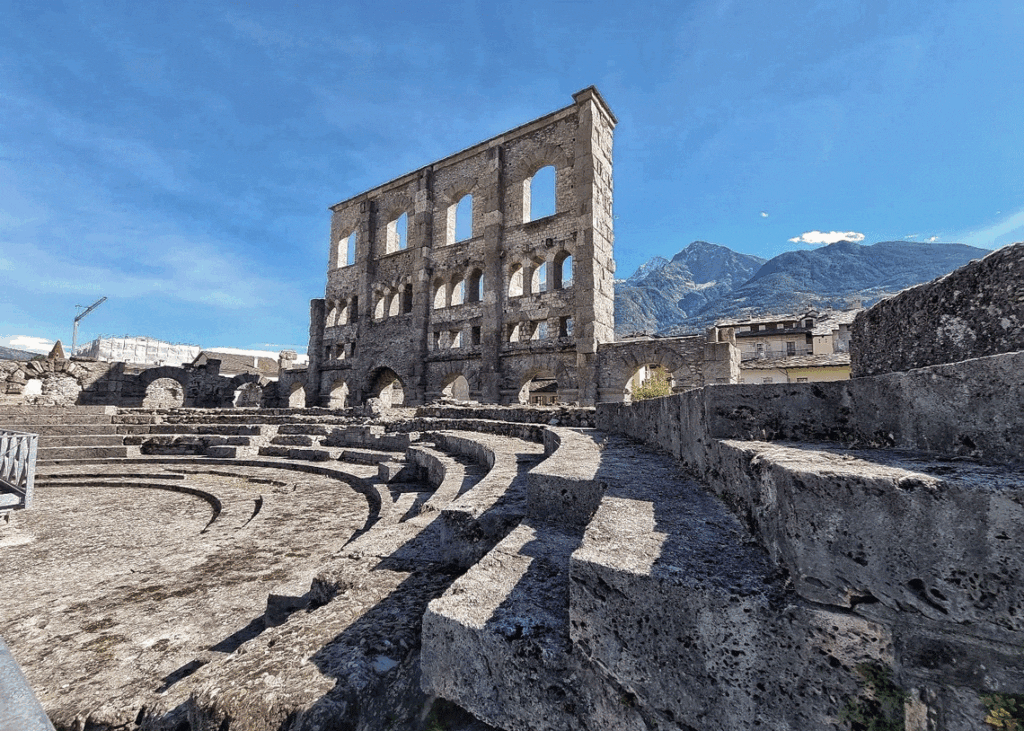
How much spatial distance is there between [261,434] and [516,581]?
10.5 meters

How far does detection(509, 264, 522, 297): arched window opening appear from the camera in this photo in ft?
57.9

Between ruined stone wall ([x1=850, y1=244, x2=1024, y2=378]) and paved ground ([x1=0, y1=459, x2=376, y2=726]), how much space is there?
327 cm

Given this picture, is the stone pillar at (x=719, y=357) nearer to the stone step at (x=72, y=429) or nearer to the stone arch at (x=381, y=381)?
the stone arch at (x=381, y=381)

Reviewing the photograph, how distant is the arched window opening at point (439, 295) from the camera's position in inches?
767

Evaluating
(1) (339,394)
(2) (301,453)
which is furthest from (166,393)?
(2) (301,453)

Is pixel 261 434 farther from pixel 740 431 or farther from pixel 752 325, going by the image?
pixel 752 325

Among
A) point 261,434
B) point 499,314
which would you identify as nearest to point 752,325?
point 499,314

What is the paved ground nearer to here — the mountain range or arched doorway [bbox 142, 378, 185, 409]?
arched doorway [bbox 142, 378, 185, 409]

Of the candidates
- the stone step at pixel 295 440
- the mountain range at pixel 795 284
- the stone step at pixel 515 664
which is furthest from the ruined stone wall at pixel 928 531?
the mountain range at pixel 795 284

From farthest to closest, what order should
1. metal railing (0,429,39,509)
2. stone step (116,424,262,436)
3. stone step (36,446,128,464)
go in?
stone step (116,424,262,436)
stone step (36,446,128,464)
metal railing (0,429,39,509)

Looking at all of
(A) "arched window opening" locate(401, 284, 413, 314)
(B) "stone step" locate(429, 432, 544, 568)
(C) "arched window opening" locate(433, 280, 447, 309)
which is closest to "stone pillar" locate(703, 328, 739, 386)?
(C) "arched window opening" locate(433, 280, 447, 309)

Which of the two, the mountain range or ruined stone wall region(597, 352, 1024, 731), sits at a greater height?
the mountain range

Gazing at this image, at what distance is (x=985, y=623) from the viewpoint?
2.87 ft

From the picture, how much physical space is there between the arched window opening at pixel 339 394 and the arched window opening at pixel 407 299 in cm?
507
